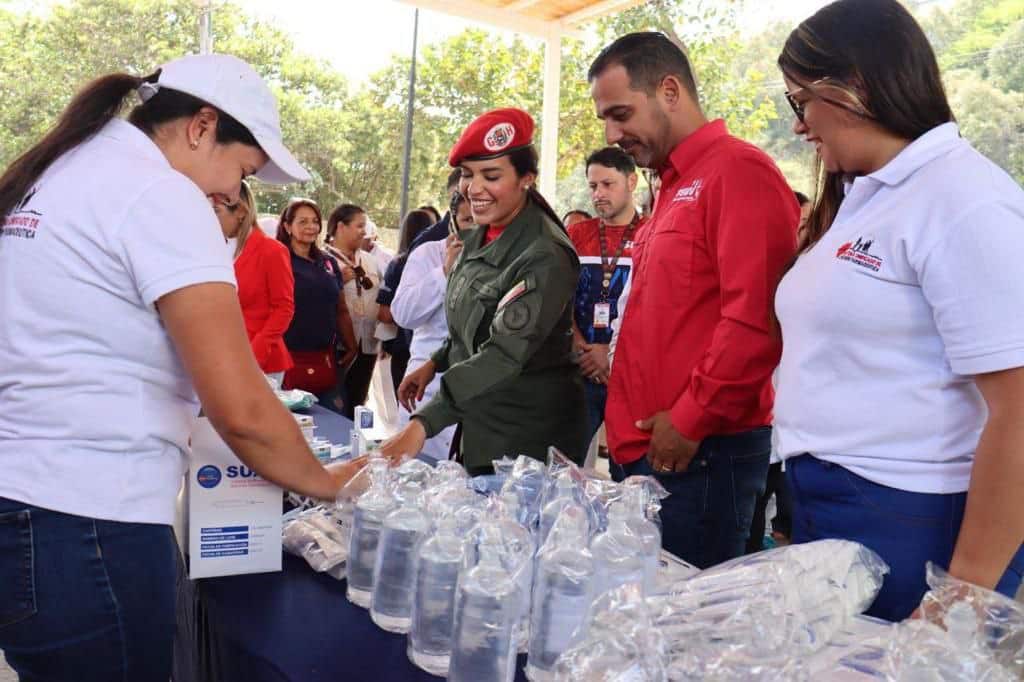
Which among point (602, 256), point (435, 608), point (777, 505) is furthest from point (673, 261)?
point (777, 505)

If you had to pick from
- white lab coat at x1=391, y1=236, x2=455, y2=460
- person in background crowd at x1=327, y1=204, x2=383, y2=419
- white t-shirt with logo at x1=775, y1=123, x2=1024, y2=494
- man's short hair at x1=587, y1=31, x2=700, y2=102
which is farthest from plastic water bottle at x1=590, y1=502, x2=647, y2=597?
person in background crowd at x1=327, y1=204, x2=383, y2=419

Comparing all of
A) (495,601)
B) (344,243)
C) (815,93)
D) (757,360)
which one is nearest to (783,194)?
(757,360)

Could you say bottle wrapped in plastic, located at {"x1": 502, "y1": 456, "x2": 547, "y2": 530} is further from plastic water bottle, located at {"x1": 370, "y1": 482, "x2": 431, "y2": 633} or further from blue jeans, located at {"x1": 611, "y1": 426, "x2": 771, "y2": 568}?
blue jeans, located at {"x1": 611, "y1": 426, "x2": 771, "y2": 568}

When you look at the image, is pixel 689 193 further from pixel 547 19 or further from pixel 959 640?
pixel 547 19

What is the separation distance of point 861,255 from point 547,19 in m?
6.11

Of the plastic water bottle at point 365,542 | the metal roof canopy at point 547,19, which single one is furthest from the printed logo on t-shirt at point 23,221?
the metal roof canopy at point 547,19

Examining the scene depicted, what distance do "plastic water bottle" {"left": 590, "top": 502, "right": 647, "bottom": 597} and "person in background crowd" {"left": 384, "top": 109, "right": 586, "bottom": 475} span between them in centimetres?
77

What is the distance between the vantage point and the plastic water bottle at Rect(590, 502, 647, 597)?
980mm

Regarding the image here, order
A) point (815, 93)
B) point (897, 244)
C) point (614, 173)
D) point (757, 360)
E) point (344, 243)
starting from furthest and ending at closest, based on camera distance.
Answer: point (344, 243) < point (614, 173) < point (757, 360) < point (815, 93) < point (897, 244)

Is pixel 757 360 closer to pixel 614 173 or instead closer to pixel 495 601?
pixel 495 601

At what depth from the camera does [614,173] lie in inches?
147

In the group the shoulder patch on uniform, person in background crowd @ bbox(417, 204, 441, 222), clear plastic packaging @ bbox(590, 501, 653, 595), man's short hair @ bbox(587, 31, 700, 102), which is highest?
man's short hair @ bbox(587, 31, 700, 102)

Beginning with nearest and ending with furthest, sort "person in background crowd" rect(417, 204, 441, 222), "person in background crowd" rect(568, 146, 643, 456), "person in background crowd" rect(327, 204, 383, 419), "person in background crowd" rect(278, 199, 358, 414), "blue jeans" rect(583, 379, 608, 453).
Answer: "blue jeans" rect(583, 379, 608, 453), "person in background crowd" rect(568, 146, 643, 456), "person in background crowd" rect(278, 199, 358, 414), "person in background crowd" rect(327, 204, 383, 419), "person in background crowd" rect(417, 204, 441, 222)

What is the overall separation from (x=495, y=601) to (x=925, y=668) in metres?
0.43
